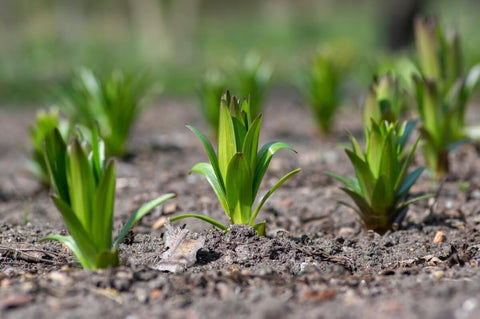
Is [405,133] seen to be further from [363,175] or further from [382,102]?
[363,175]

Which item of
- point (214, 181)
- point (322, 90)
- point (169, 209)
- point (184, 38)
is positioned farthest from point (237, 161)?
point (184, 38)

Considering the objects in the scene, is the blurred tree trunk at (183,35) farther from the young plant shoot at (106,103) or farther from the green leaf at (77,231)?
the green leaf at (77,231)

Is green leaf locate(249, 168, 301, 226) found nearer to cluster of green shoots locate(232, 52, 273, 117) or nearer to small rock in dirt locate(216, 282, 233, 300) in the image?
small rock in dirt locate(216, 282, 233, 300)

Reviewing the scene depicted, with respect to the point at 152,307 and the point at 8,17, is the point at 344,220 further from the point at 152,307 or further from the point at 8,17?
the point at 8,17

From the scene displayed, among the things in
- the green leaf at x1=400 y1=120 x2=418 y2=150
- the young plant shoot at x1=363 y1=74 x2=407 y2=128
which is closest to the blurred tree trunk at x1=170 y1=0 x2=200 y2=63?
the young plant shoot at x1=363 y1=74 x2=407 y2=128

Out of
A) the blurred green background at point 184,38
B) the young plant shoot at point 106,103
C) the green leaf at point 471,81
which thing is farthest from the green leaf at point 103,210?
the blurred green background at point 184,38

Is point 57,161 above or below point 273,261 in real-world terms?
above
